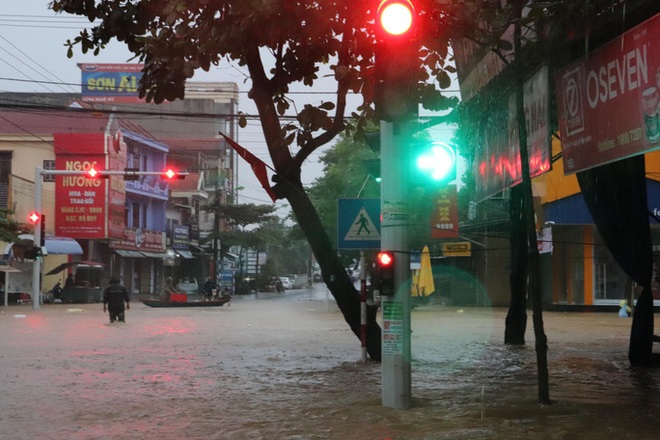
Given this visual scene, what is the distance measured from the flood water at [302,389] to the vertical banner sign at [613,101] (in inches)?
107

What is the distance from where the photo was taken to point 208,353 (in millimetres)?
16250

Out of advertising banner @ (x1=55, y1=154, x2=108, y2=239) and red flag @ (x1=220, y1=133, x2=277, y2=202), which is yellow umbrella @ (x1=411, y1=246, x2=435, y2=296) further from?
red flag @ (x1=220, y1=133, x2=277, y2=202)

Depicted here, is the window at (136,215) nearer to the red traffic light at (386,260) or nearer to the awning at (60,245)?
the awning at (60,245)

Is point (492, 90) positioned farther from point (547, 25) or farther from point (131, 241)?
point (131, 241)

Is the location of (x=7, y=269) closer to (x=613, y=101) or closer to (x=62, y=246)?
(x=62, y=246)

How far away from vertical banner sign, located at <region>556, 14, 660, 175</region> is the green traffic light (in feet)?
4.42

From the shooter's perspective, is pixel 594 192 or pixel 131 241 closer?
pixel 594 192

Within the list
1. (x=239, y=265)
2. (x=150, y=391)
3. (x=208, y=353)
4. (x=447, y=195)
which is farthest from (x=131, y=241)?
(x=150, y=391)

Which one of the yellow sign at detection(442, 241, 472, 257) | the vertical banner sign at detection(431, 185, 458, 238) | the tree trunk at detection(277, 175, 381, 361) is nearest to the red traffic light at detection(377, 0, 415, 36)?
the tree trunk at detection(277, 175, 381, 361)

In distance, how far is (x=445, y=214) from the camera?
2884 cm

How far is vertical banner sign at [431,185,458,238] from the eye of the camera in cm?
2869

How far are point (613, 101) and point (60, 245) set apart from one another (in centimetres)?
3887

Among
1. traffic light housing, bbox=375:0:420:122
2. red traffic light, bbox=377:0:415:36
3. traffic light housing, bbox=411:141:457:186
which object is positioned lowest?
traffic light housing, bbox=411:141:457:186

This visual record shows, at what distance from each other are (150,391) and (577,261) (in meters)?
25.7
